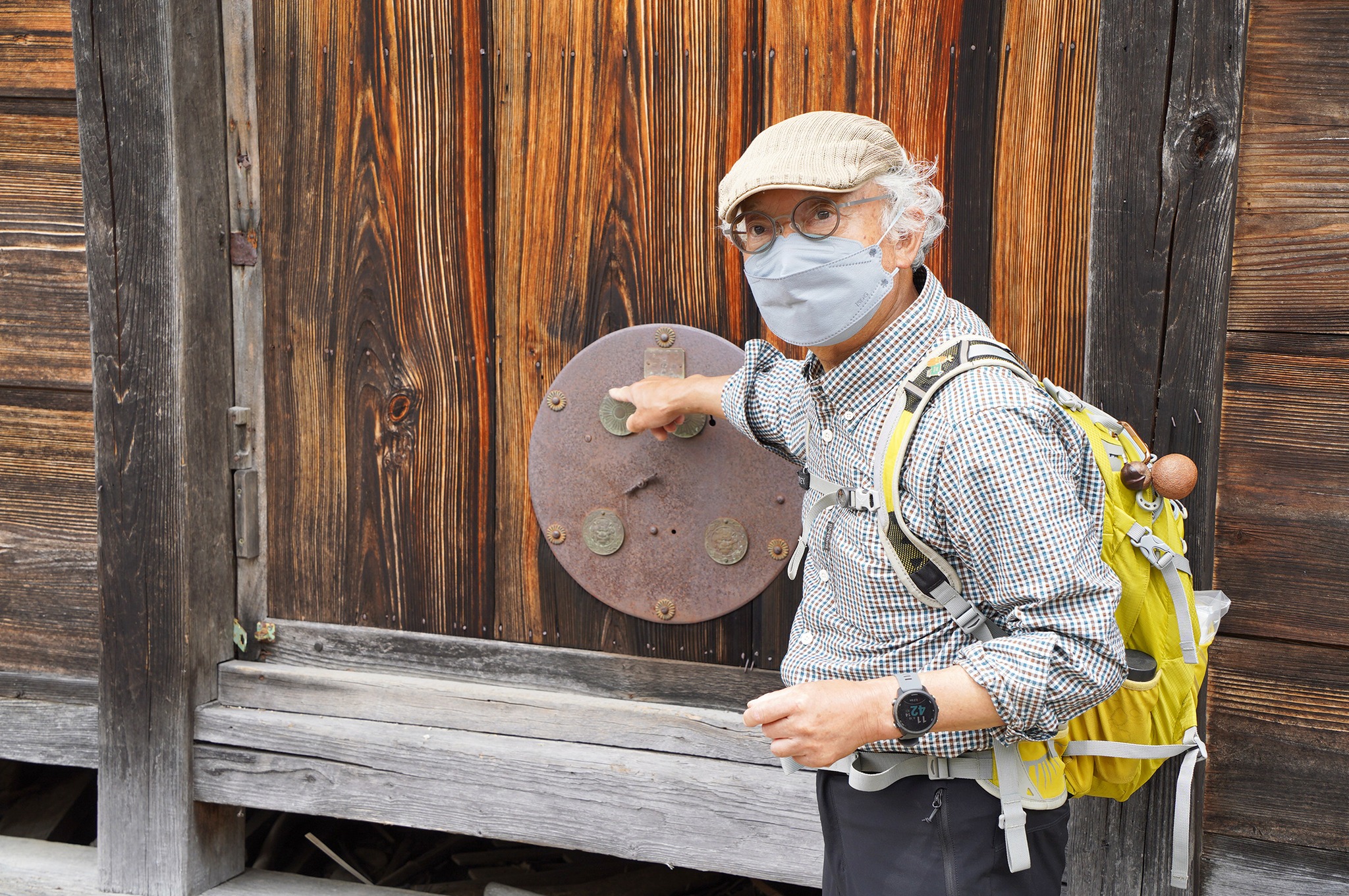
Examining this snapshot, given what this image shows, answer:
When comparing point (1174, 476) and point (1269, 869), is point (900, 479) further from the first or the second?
point (1269, 869)

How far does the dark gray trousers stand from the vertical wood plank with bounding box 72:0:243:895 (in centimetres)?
142

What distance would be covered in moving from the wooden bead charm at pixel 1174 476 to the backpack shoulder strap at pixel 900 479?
17cm

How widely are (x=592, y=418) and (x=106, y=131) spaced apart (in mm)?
1072

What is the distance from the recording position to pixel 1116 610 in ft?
3.75

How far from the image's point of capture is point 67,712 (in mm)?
2160

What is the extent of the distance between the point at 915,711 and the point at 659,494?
0.92 m

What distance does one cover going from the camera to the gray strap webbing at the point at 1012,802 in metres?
1.13

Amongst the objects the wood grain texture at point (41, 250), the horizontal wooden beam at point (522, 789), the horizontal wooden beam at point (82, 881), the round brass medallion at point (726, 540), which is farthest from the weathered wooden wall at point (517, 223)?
the horizontal wooden beam at point (82, 881)

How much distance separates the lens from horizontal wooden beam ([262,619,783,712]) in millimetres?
1917

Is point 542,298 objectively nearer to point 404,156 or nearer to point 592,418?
point 592,418

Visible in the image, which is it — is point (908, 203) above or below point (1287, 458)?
above

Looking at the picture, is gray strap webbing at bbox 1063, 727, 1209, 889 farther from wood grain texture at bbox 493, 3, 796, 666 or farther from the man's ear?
wood grain texture at bbox 493, 3, 796, 666

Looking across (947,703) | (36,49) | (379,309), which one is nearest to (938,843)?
(947,703)

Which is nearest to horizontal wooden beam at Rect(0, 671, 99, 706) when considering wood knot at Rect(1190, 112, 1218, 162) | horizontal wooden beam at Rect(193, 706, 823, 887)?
A: horizontal wooden beam at Rect(193, 706, 823, 887)
